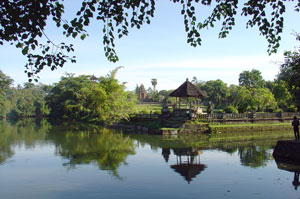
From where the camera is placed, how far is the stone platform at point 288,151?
12.0 metres

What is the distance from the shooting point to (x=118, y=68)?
3634cm

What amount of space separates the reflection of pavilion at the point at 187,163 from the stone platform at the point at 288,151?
370 centimetres

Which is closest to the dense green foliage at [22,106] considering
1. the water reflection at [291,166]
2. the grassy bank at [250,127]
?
the grassy bank at [250,127]

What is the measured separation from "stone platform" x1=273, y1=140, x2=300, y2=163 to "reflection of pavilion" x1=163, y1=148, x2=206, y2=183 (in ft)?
12.1

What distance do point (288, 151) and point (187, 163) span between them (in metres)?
4.53

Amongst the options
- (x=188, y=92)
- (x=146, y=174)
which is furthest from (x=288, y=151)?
(x=188, y=92)

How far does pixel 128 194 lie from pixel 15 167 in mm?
6311

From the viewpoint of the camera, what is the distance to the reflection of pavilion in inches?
406

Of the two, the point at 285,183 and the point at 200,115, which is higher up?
the point at 200,115

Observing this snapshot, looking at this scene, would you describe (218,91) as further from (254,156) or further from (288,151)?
(288,151)

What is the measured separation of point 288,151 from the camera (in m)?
12.5

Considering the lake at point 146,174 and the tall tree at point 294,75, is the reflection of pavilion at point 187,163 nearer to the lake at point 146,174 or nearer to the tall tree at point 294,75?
the lake at point 146,174

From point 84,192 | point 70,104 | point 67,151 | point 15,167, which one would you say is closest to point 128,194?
point 84,192

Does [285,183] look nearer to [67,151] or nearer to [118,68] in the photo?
[67,151]
